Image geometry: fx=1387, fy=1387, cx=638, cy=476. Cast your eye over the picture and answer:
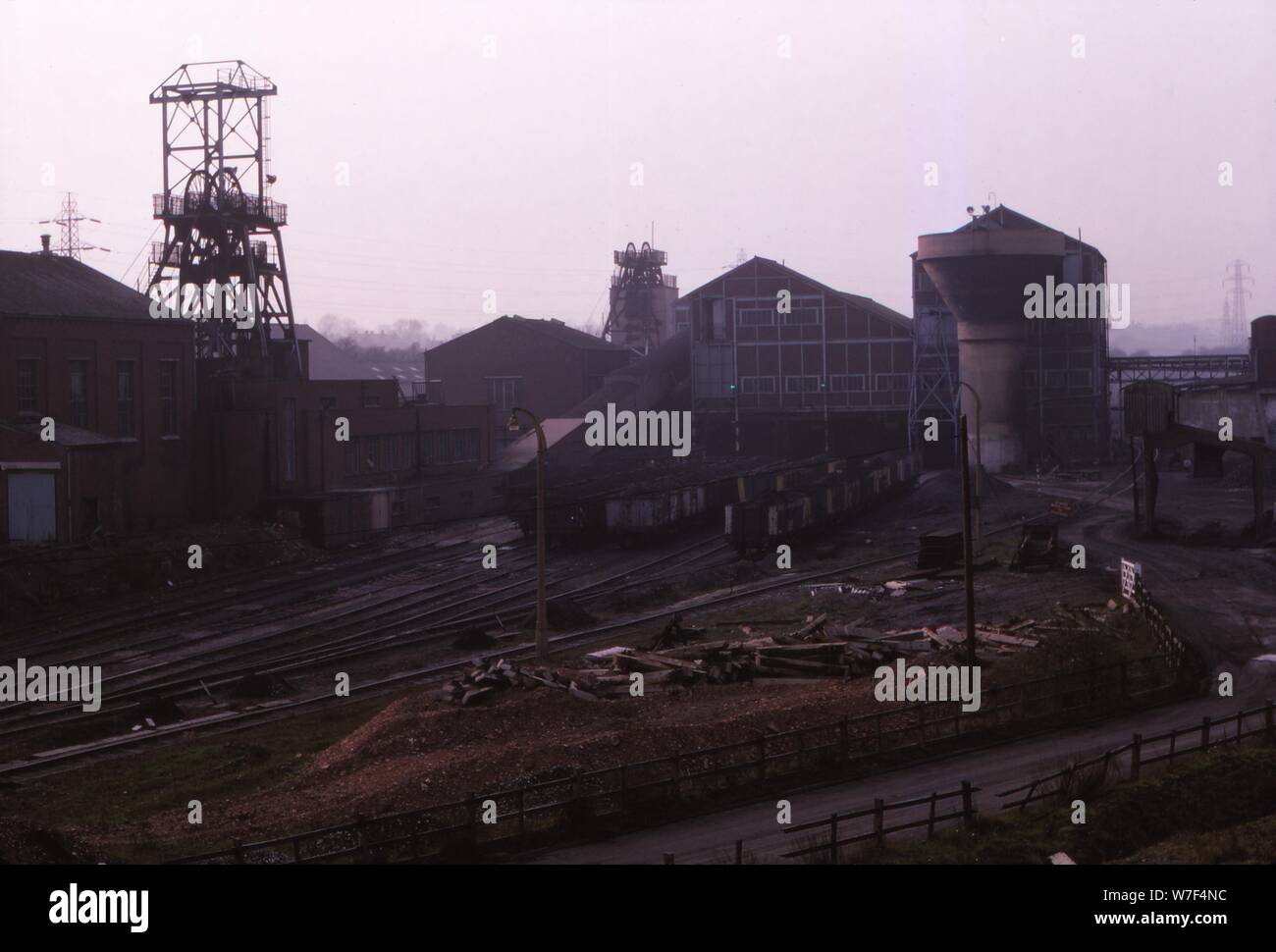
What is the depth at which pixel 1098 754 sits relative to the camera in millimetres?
21391

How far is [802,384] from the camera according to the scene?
78750 millimetres

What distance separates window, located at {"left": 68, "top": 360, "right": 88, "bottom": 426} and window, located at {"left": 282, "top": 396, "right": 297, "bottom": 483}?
7.49 meters

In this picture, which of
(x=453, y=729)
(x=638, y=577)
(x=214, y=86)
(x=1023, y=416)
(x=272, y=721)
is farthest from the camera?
(x=1023, y=416)

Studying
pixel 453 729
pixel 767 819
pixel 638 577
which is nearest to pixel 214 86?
pixel 638 577

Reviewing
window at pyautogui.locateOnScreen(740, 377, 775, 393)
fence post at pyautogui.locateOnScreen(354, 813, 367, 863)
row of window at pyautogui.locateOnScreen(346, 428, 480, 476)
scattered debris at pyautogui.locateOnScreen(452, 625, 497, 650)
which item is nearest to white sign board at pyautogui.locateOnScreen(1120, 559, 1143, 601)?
scattered debris at pyautogui.locateOnScreen(452, 625, 497, 650)

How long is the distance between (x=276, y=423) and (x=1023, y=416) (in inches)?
1583

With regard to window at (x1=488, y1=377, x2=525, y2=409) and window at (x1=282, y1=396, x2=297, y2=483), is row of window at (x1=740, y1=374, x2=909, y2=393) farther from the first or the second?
window at (x1=282, y1=396, x2=297, y2=483)

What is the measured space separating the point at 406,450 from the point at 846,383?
2833cm

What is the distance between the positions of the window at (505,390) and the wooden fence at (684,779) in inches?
2529

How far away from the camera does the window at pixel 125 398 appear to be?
1873 inches

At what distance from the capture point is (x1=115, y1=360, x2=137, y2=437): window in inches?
1873

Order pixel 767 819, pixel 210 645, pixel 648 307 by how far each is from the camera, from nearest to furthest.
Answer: pixel 767 819, pixel 210 645, pixel 648 307

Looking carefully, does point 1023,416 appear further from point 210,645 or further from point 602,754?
point 602,754

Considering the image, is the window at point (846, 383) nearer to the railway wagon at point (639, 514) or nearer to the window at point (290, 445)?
the railway wagon at point (639, 514)
